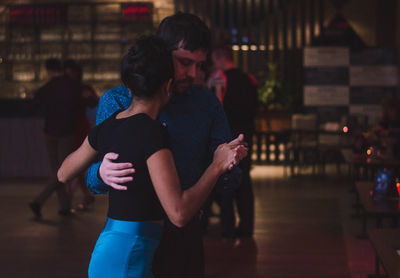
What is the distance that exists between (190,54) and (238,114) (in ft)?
12.5

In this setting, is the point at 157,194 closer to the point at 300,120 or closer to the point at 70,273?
the point at 70,273

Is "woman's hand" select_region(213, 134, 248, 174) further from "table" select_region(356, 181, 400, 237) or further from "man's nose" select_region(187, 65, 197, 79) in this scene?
"table" select_region(356, 181, 400, 237)

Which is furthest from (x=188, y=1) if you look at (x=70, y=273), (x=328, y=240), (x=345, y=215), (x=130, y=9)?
(x=70, y=273)

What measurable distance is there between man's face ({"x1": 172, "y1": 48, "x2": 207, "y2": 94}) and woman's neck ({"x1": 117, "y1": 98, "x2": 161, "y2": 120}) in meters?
0.13

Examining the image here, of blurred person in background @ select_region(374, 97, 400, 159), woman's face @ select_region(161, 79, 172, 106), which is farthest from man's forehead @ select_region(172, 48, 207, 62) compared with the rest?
blurred person in background @ select_region(374, 97, 400, 159)

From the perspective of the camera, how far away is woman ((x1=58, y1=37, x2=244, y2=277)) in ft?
5.59

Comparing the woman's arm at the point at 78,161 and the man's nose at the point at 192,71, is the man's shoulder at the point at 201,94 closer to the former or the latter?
the man's nose at the point at 192,71

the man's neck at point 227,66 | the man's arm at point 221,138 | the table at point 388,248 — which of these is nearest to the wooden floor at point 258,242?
the table at point 388,248

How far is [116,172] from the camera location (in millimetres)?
1725

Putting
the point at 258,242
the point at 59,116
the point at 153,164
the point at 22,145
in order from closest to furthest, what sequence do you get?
the point at 153,164 → the point at 258,242 → the point at 59,116 → the point at 22,145

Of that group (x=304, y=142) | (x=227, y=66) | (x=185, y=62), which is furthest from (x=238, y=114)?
(x=304, y=142)

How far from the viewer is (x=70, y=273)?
4.70 m

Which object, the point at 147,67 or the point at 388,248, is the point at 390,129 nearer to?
the point at 388,248

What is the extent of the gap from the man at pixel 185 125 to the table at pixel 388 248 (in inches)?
46.0
